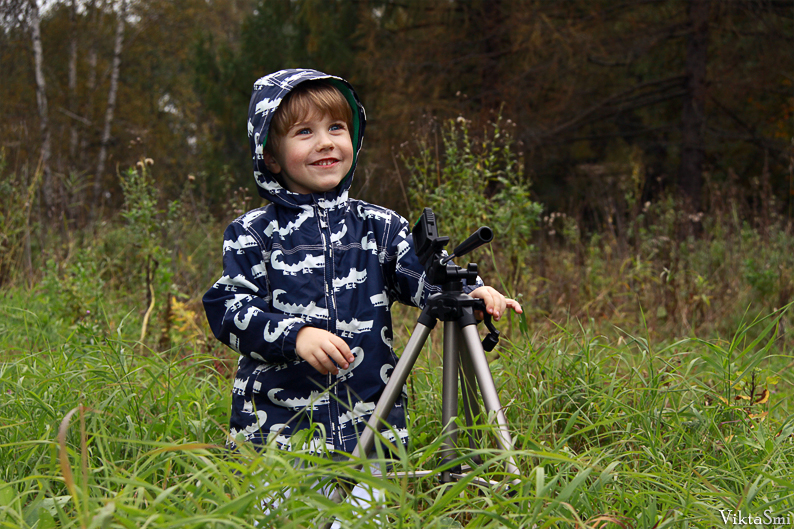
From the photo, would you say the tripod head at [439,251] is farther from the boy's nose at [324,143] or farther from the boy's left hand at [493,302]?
the boy's nose at [324,143]

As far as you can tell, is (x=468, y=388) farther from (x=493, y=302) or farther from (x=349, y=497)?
(x=349, y=497)

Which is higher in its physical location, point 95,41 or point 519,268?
point 95,41

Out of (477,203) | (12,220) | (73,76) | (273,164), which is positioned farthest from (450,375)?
(73,76)

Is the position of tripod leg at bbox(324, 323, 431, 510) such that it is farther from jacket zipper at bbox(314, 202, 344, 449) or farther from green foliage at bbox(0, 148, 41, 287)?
green foliage at bbox(0, 148, 41, 287)

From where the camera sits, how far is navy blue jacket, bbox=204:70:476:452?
177 centimetres

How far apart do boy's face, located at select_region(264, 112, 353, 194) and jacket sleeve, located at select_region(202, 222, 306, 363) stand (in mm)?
228

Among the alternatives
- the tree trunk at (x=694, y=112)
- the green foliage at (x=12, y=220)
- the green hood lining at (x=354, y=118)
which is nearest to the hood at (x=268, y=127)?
the green hood lining at (x=354, y=118)

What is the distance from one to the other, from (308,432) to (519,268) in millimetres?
2344

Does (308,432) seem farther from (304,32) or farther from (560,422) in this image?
(304,32)

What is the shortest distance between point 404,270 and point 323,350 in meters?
0.44

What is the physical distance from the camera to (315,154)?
75.3 inches

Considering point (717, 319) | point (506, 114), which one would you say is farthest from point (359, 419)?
point (506, 114)

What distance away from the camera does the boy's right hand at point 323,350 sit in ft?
5.02

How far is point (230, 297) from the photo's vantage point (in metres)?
1.76
